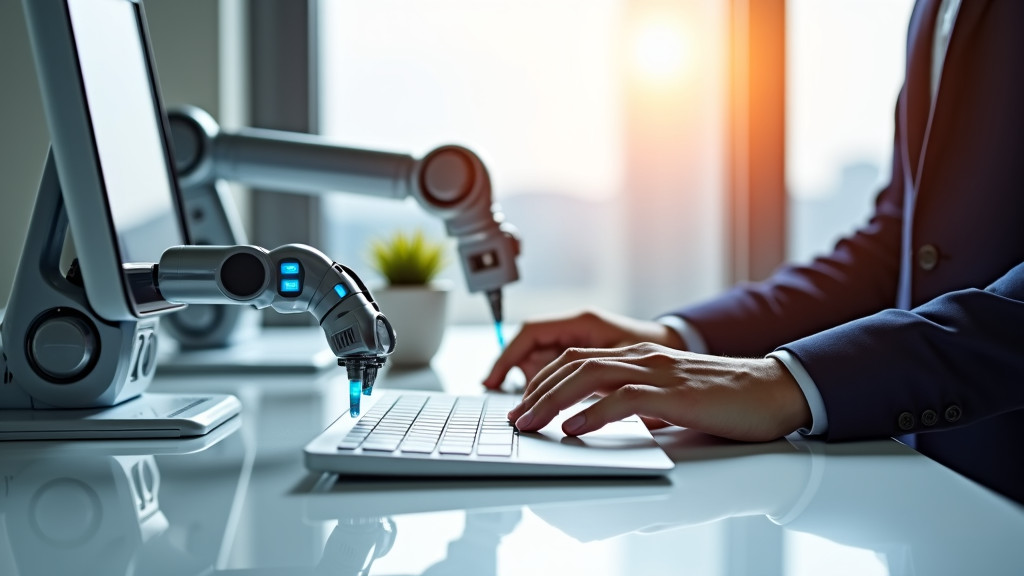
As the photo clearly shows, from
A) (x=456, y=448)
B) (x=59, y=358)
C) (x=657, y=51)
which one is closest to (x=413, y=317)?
(x=59, y=358)

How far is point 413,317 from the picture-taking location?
3.90ft

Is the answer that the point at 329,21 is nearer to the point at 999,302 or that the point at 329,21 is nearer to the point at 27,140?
the point at 27,140

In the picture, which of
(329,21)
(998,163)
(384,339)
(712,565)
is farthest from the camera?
A: (329,21)

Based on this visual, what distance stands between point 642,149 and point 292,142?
96 cm

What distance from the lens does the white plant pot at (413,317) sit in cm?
118

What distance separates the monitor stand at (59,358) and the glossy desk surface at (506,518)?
5 centimetres

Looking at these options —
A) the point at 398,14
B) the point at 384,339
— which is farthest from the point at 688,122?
the point at 384,339

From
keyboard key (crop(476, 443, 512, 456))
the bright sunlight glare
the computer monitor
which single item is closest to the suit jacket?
keyboard key (crop(476, 443, 512, 456))

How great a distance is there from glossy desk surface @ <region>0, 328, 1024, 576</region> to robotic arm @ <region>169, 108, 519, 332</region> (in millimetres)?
478

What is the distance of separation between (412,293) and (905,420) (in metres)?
0.72

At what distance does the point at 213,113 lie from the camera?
1.58 meters

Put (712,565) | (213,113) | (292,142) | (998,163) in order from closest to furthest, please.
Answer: (712,565) → (998,163) → (292,142) → (213,113)


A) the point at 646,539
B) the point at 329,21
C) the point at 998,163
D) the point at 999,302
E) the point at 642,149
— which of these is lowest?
the point at 646,539

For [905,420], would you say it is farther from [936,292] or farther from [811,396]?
[936,292]
